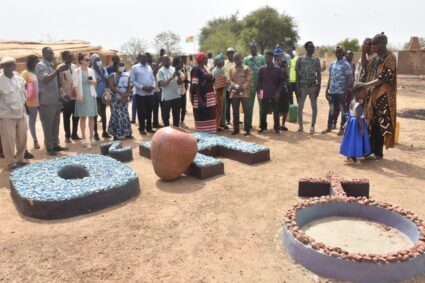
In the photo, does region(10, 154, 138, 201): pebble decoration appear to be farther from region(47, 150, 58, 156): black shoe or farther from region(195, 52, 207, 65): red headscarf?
region(195, 52, 207, 65): red headscarf

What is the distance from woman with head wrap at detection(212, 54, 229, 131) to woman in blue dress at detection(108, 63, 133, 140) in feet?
6.73

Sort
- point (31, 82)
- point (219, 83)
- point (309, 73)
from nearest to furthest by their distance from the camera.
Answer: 1. point (31, 82)
2. point (309, 73)
3. point (219, 83)

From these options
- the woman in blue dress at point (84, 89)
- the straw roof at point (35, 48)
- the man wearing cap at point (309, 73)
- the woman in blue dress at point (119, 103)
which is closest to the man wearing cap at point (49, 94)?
the woman in blue dress at point (84, 89)

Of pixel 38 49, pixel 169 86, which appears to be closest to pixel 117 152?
pixel 169 86

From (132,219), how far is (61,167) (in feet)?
6.54

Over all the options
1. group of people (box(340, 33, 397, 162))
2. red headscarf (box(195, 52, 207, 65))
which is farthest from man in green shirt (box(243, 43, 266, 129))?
group of people (box(340, 33, 397, 162))

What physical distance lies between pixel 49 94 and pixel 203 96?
318cm

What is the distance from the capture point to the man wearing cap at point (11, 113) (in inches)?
262

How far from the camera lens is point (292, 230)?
12.8 ft

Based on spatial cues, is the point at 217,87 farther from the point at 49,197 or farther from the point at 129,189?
the point at 49,197

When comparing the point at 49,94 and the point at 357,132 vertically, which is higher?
the point at 49,94

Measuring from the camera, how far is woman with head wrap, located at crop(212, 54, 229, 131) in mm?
9367

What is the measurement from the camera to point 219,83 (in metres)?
9.38

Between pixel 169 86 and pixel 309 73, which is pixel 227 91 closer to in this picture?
pixel 169 86
